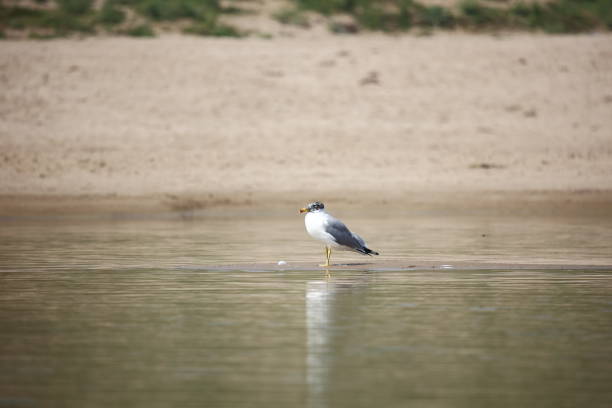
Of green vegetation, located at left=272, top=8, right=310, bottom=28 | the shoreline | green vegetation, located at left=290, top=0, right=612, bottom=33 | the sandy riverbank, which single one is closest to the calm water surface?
the shoreline

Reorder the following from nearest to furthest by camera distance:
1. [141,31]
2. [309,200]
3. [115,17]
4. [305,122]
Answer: [309,200] < [305,122] < [141,31] < [115,17]

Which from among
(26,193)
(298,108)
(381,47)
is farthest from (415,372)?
(381,47)

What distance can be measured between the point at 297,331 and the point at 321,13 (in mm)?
30627

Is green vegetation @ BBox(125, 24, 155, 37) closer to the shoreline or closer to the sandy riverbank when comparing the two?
the sandy riverbank

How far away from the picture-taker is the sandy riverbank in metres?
25.4

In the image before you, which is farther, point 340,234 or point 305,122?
point 305,122

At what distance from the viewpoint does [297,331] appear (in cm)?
880

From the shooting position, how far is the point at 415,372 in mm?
7215

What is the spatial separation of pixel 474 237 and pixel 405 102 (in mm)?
13133

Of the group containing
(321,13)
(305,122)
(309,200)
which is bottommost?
(309,200)

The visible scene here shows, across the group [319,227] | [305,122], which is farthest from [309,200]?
[319,227]

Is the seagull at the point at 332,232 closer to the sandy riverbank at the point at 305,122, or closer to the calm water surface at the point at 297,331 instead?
the calm water surface at the point at 297,331

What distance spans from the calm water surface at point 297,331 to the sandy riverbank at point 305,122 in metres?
Result: 9.23

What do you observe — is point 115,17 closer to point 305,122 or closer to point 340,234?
point 305,122
